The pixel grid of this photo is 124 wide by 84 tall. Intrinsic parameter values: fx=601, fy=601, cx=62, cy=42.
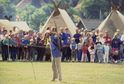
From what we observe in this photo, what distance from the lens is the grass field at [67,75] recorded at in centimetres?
2360

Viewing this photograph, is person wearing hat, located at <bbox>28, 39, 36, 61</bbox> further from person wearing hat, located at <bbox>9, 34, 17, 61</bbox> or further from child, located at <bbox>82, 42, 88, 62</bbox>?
child, located at <bbox>82, 42, 88, 62</bbox>

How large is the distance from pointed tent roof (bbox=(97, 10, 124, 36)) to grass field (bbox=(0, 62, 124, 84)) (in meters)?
18.3

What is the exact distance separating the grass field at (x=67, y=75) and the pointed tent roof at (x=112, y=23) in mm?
18275

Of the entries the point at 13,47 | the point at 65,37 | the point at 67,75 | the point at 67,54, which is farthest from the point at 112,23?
the point at 67,75

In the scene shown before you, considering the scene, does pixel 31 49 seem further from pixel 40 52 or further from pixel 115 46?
pixel 115 46

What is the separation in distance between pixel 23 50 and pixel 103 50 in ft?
16.1

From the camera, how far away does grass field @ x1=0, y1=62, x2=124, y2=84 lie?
A: 2360 centimetres

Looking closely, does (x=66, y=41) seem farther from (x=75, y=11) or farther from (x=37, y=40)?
(x=75, y=11)

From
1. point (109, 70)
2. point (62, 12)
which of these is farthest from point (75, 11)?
point (109, 70)

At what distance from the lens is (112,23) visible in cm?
4953

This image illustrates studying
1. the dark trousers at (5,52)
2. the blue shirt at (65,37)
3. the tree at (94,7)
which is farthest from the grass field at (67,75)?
the tree at (94,7)

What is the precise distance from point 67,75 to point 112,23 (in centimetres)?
2369

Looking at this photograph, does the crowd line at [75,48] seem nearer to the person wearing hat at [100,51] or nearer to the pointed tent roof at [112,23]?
the person wearing hat at [100,51]

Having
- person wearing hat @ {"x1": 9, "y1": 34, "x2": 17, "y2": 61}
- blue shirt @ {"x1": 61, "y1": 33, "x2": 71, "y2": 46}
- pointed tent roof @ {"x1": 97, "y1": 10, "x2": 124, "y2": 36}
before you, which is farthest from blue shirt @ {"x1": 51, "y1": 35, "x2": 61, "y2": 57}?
pointed tent roof @ {"x1": 97, "y1": 10, "x2": 124, "y2": 36}
